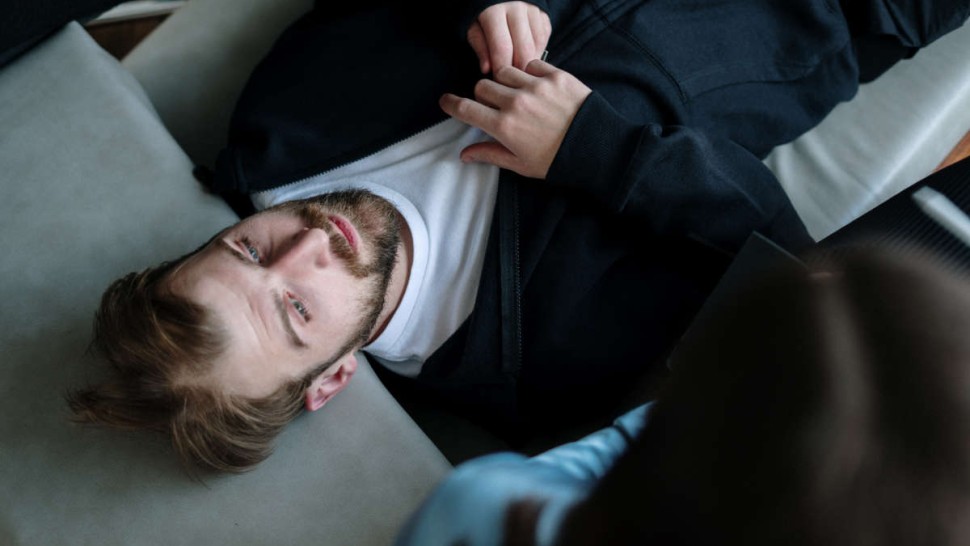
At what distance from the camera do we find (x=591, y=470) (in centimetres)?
64

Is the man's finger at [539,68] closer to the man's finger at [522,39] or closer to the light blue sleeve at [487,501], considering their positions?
the man's finger at [522,39]

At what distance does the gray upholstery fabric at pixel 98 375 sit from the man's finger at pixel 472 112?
0.36 m

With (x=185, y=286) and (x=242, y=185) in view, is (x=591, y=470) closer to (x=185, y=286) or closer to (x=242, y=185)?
(x=185, y=286)

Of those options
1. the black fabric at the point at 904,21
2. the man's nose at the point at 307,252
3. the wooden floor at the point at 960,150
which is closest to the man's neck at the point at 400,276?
the man's nose at the point at 307,252

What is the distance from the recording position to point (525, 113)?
2.92 ft

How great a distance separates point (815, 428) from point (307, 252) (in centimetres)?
67

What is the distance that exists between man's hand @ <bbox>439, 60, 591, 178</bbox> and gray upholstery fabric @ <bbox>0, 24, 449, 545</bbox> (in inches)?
13.7

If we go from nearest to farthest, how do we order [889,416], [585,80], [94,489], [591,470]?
[889,416], [591,470], [94,489], [585,80]

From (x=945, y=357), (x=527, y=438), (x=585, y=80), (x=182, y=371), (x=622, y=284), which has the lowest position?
(x=527, y=438)

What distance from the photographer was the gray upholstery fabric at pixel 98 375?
76 centimetres

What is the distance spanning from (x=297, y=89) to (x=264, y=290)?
339 millimetres

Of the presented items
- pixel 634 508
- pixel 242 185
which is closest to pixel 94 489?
pixel 242 185

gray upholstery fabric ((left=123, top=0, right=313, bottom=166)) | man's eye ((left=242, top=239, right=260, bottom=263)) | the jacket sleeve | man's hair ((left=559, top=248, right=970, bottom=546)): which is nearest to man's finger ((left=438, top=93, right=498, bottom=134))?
the jacket sleeve

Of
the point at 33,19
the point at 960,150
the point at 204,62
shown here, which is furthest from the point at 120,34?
the point at 960,150
